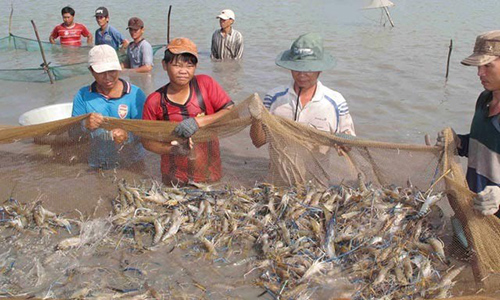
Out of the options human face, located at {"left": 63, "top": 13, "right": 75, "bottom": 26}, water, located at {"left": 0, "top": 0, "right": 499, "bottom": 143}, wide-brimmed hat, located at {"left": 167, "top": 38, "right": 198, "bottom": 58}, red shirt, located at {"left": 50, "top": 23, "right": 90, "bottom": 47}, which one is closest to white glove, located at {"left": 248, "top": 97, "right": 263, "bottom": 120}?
wide-brimmed hat, located at {"left": 167, "top": 38, "right": 198, "bottom": 58}

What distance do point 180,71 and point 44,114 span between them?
3.65 metres

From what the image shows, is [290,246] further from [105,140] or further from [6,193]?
[6,193]

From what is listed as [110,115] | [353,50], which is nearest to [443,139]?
[110,115]

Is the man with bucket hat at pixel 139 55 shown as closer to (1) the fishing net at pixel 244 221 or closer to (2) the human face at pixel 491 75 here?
(1) the fishing net at pixel 244 221

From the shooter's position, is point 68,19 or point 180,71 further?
point 68,19

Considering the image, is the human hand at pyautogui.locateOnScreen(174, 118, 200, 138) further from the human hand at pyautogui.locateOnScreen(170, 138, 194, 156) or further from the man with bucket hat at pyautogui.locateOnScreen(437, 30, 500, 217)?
the man with bucket hat at pyautogui.locateOnScreen(437, 30, 500, 217)

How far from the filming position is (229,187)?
4914 mm

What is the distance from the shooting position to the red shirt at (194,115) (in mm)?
4531

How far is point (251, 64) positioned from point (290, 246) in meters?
10.1

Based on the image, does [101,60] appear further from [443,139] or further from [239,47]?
[239,47]

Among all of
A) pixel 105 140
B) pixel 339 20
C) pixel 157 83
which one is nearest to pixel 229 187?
pixel 105 140

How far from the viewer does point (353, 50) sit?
1531 cm

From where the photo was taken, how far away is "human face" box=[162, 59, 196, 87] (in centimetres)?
423

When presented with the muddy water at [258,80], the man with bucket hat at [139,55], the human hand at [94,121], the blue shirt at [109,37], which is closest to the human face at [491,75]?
the muddy water at [258,80]
